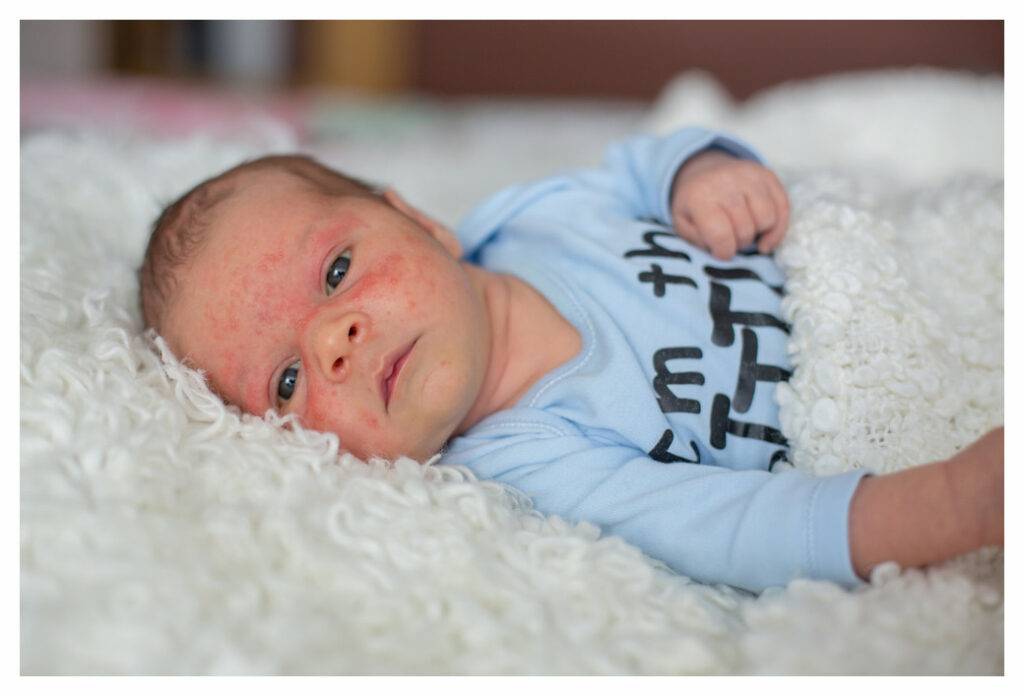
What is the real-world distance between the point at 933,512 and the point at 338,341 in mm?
564

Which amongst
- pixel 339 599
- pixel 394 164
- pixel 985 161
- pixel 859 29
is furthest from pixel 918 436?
pixel 859 29

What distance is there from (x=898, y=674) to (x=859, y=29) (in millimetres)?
2850

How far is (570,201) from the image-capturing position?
1.29 m

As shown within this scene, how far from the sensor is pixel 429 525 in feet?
2.51

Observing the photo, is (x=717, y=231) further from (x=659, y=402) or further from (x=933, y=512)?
(x=933, y=512)

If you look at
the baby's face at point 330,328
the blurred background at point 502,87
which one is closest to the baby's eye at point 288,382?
the baby's face at point 330,328

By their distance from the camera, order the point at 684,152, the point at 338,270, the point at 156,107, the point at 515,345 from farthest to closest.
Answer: the point at 156,107 → the point at 684,152 → the point at 515,345 → the point at 338,270

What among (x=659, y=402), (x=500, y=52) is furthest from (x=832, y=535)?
(x=500, y=52)

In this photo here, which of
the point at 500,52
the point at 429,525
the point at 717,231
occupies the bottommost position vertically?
the point at 429,525

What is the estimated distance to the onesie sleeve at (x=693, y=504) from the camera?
79cm

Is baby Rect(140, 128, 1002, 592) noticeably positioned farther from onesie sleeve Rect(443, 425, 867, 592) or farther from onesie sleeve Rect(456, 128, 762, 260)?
onesie sleeve Rect(456, 128, 762, 260)

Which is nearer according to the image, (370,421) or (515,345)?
(370,421)

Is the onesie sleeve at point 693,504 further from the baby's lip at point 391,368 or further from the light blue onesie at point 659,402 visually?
the baby's lip at point 391,368

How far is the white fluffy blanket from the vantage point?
64 cm
